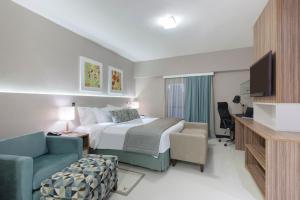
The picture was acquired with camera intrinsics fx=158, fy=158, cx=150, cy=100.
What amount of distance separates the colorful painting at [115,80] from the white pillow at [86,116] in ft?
4.06

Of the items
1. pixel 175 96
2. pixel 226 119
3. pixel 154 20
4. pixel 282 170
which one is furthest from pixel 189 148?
pixel 175 96

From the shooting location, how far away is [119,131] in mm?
2932

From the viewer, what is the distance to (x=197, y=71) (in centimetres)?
511

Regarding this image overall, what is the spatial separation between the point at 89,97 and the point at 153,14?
92.0 inches

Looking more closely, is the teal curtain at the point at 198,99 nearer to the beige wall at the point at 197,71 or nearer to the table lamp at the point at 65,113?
the beige wall at the point at 197,71

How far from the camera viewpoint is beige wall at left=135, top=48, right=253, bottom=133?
466 cm

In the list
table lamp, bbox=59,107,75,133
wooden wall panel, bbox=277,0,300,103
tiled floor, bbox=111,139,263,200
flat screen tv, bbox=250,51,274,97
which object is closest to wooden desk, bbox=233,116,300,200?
tiled floor, bbox=111,139,263,200

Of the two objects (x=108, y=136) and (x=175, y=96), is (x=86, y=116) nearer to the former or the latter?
(x=108, y=136)

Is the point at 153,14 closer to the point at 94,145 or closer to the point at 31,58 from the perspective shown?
the point at 31,58

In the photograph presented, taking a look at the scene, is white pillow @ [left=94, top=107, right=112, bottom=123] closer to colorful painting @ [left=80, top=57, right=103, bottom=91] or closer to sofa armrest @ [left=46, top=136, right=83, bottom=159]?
colorful painting @ [left=80, top=57, right=103, bottom=91]

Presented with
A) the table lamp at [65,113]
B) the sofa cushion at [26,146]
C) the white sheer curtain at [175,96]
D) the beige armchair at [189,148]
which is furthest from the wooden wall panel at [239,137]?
the sofa cushion at [26,146]

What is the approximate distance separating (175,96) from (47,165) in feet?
14.6

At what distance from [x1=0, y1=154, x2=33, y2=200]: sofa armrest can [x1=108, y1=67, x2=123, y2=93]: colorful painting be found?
3228 millimetres

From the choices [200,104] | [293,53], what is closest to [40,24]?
[293,53]
